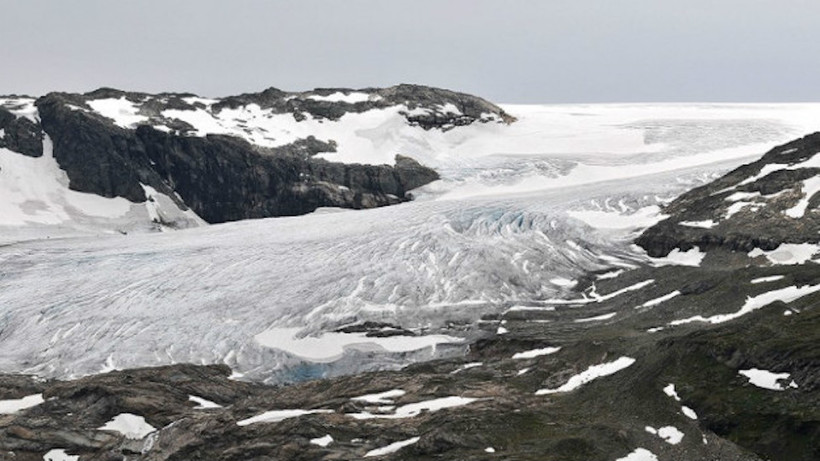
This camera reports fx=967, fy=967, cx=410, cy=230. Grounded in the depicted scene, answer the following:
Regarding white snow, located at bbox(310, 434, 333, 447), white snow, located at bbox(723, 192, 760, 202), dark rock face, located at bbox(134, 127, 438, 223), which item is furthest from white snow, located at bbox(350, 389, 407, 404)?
dark rock face, located at bbox(134, 127, 438, 223)

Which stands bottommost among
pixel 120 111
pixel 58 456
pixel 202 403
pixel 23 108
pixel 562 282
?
pixel 58 456

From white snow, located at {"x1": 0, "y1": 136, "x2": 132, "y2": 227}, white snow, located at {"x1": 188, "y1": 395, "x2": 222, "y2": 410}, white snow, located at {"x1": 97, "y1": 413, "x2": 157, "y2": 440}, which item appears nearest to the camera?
white snow, located at {"x1": 97, "y1": 413, "x2": 157, "y2": 440}

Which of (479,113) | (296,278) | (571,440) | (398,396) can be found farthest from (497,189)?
(571,440)

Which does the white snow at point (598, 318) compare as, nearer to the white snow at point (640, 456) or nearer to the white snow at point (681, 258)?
A: the white snow at point (681, 258)

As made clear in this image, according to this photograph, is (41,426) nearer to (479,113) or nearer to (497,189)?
(497,189)

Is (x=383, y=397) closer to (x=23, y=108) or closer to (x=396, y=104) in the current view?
(x=396, y=104)

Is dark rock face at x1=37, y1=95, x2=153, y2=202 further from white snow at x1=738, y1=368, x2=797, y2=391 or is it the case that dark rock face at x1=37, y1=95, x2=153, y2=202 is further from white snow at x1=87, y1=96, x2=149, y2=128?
white snow at x1=738, y1=368, x2=797, y2=391

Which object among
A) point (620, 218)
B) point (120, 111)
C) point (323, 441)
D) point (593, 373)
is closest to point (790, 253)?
point (620, 218)
